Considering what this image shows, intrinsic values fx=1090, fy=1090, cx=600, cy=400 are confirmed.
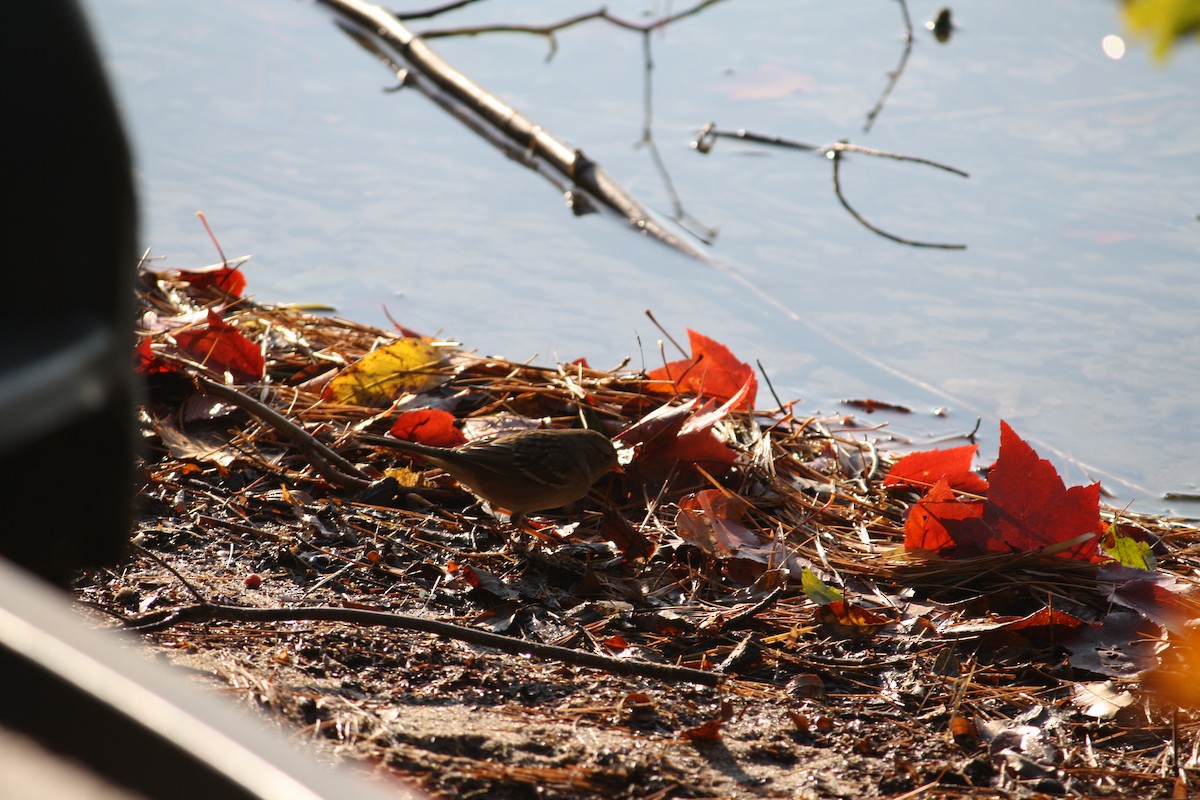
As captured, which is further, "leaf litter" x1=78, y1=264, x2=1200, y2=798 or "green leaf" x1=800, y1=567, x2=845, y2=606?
"green leaf" x1=800, y1=567, x2=845, y2=606

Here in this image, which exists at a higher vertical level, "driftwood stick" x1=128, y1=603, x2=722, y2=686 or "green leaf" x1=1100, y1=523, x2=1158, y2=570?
"driftwood stick" x1=128, y1=603, x2=722, y2=686

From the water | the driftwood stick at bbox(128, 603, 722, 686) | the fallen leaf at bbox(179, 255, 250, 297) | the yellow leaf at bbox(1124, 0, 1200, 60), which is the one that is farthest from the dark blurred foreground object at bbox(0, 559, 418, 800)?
the fallen leaf at bbox(179, 255, 250, 297)

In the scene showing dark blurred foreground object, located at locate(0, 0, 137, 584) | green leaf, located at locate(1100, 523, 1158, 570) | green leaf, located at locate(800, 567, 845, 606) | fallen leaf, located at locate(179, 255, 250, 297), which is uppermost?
dark blurred foreground object, located at locate(0, 0, 137, 584)

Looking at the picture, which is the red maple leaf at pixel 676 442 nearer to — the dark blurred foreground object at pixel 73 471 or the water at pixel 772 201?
the water at pixel 772 201

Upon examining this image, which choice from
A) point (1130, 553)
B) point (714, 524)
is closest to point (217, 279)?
point (714, 524)

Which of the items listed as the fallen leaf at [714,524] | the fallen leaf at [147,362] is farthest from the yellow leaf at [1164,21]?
the fallen leaf at [147,362]

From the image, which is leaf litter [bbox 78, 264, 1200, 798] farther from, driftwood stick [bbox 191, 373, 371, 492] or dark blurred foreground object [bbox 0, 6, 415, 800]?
dark blurred foreground object [bbox 0, 6, 415, 800]

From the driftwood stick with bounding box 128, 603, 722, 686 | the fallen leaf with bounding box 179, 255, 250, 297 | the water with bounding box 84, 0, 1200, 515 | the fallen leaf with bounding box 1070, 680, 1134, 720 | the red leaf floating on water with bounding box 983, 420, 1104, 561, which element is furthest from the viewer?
the water with bounding box 84, 0, 1200, 515

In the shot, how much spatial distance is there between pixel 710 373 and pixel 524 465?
1016 mm

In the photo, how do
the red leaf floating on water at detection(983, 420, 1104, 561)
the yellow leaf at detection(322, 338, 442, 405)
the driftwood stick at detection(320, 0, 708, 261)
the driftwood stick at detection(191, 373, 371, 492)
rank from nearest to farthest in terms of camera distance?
1. the red leaf floating on water at detection(983, 420, 1104, 561)
2. the driftwood stick at detection(191, 373, 371, 492)
3. the yellow leaf at detection(322, 338, 442, 405)
4. the driftwood stick at detection(320, 0, 708, 261)

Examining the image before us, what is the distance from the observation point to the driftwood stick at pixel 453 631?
2.39 metres

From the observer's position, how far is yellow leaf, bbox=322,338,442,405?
3.91 m

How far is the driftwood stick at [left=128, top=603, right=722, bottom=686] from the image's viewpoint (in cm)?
Answer: 239

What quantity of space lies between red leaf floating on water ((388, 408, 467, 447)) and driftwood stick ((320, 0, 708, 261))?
2519 mm
